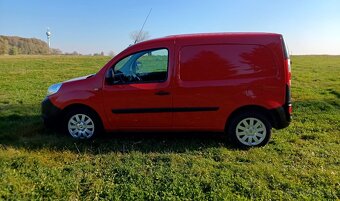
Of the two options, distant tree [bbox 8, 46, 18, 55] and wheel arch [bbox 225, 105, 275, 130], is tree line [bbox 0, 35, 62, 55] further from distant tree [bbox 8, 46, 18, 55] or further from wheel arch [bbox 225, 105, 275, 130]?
wheel arch [bbox 225, 105, 275, 130]

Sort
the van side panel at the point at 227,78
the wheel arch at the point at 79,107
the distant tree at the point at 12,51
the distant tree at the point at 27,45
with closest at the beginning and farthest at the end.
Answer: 1. the van side panel at the point at 227,78
2. the wheel arch at the point at 79,107
3. the distant tree at the point at 12,51
4. the distant tree at the point at 27,45

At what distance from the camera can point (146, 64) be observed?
5.38 m

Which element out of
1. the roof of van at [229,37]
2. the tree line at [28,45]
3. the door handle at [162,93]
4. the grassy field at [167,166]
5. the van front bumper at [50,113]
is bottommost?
the grassy field at [167,166]

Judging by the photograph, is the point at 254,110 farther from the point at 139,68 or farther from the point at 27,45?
the point at 27,45

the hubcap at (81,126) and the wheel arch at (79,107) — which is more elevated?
the wheel arch at (79,107)

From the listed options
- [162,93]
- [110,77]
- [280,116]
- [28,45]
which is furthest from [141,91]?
[28,45]

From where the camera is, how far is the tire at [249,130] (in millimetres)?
5242

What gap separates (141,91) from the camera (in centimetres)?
527

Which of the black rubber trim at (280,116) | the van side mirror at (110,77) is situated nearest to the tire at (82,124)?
the van side mirror at (110,77)

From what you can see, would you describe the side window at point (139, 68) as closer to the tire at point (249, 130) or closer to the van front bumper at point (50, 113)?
the van front bumper at point (50, 113)

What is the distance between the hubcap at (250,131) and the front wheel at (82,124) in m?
2.40

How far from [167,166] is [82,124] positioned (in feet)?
6.40

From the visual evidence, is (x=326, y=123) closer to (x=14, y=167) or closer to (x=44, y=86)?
(x=14, y=167)

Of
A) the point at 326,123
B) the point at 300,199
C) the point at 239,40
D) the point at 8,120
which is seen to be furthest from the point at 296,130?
the point at 8,120
